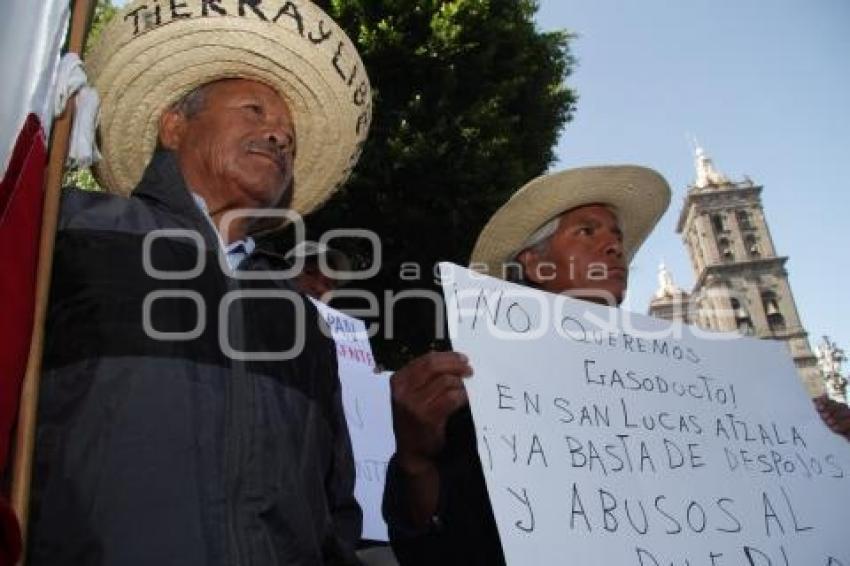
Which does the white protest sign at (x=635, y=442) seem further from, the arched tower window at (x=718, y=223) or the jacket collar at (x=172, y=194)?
the arched tower window at (x=718, y=223)

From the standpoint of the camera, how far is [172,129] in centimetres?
231

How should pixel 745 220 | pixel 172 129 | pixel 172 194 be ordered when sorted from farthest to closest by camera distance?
1. pixel 745 220
2. pixel 172 129
3. pixel 172 194

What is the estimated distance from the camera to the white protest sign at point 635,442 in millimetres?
1516

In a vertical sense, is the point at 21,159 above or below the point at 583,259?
below

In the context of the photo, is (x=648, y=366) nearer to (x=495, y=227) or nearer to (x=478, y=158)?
(x=495, y=227)

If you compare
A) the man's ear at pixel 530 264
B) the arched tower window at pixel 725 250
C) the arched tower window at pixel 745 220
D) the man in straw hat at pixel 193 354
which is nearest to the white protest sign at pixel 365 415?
the man's ear at pixel 530 264

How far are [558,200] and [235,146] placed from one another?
1.27m

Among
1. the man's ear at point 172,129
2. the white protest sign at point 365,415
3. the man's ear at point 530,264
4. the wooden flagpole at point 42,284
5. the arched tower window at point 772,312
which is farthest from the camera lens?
the arched tower window at point 772,312

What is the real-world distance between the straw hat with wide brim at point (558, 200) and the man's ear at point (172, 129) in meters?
1.21

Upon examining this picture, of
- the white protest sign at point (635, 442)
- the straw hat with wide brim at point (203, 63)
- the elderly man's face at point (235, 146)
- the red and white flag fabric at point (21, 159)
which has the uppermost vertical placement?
the straw hat with wide brim at point (203, 63)

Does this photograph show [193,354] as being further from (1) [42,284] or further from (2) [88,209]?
(2) [88,209]

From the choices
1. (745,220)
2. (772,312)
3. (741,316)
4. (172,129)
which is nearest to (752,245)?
(745,220)

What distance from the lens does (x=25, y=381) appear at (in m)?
1.20

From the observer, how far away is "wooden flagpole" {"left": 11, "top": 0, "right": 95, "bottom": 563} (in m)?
1.13
